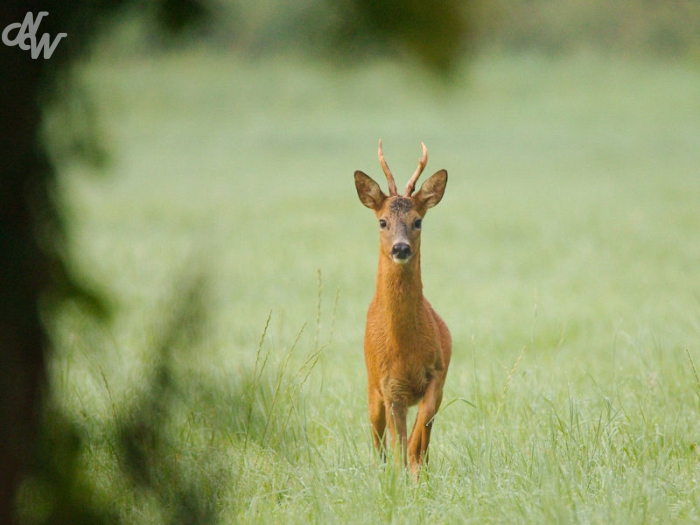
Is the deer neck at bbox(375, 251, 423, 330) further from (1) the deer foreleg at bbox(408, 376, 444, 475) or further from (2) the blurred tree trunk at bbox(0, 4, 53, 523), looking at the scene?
(2) the blurred tree trunk at bbox(0, 4, 53, 523)

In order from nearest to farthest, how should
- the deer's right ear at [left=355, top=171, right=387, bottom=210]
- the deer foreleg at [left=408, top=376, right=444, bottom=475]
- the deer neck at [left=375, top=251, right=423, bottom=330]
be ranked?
the deer foreleg at [left=408, top=376, right=444, bottom=475]
the deer neck at [left=375, top=251, right=423, bottom=330]
the deer's right ear at [left=355, top=171, right=387, bottom=210]

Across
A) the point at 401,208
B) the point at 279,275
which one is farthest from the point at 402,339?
the point at 279,275

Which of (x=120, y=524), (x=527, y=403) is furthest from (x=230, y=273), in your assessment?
(x=120, y=524)

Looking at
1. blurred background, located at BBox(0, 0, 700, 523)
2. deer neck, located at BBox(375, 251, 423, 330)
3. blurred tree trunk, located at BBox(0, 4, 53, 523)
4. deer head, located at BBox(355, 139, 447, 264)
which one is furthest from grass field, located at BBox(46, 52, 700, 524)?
deer head, located at BBox(355, 139, 447, 264)

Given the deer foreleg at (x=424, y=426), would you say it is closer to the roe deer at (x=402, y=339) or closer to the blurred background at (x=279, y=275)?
the roe deer at (x=402, y=339)

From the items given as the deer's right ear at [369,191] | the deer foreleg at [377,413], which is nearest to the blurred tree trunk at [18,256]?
the deer foreleg at [377,413]

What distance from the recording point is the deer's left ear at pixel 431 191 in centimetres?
446

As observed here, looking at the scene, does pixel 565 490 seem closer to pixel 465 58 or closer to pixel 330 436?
pixel 330 436

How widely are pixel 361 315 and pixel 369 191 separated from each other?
15.2ft

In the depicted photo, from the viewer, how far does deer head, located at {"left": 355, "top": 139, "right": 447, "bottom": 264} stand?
418 cm

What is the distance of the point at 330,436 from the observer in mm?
4246

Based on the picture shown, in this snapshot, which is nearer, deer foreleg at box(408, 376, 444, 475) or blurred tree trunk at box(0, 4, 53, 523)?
blurred tree trunk at box(0, 4, 53, 523)

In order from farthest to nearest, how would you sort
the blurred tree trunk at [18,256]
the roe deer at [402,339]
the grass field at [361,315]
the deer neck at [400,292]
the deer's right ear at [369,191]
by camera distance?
the deer's right ear at [369,191] < the deer neck at [400,292] < the roe deer at [402,339] < the grass field at [361,315] < the blurred tree trunk at [18,256]

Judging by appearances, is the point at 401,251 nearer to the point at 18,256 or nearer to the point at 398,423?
the point at 398,423
